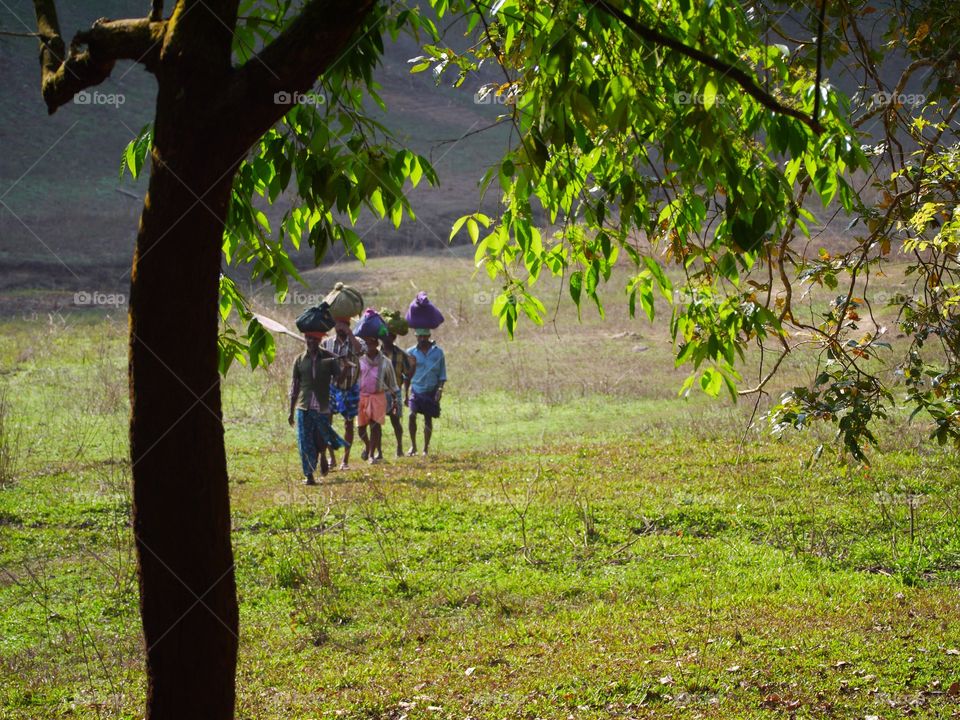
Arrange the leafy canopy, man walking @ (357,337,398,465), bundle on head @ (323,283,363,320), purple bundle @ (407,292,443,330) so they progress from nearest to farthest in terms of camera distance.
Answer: the leafy canopy → bundle on head @ (323,283,363,320) → man walking @ (357,337,398,465) → purple bundle @ (407,292,443,330)

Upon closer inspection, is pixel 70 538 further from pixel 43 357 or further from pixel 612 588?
pixel 43 357

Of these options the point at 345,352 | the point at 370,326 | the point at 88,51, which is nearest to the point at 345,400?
the point at 345,352

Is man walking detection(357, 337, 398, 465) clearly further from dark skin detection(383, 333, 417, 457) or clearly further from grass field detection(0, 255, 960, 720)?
grass field detection(0, 255, 960, 720)

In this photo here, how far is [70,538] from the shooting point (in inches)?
382

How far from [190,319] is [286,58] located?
2.64 ft

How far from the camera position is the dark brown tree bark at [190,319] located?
3164 millimetres

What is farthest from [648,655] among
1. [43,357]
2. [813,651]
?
[43,357]

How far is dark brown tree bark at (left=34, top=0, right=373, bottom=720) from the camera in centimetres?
316

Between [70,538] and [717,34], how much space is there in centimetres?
770

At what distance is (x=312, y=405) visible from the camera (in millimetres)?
12250

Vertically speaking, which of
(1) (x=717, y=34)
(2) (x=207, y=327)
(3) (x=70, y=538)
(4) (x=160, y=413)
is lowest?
(3) (x=70, y=538)

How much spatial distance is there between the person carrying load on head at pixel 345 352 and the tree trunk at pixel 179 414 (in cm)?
A: 942

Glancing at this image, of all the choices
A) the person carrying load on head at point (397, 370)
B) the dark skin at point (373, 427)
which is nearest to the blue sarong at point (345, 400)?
the dark skin at point (373, 427)

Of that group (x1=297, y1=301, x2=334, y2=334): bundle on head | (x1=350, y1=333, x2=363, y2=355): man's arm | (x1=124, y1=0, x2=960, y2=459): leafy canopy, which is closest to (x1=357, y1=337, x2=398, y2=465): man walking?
(x1=350, y1=333, x2=363, y2=355): man's arm
